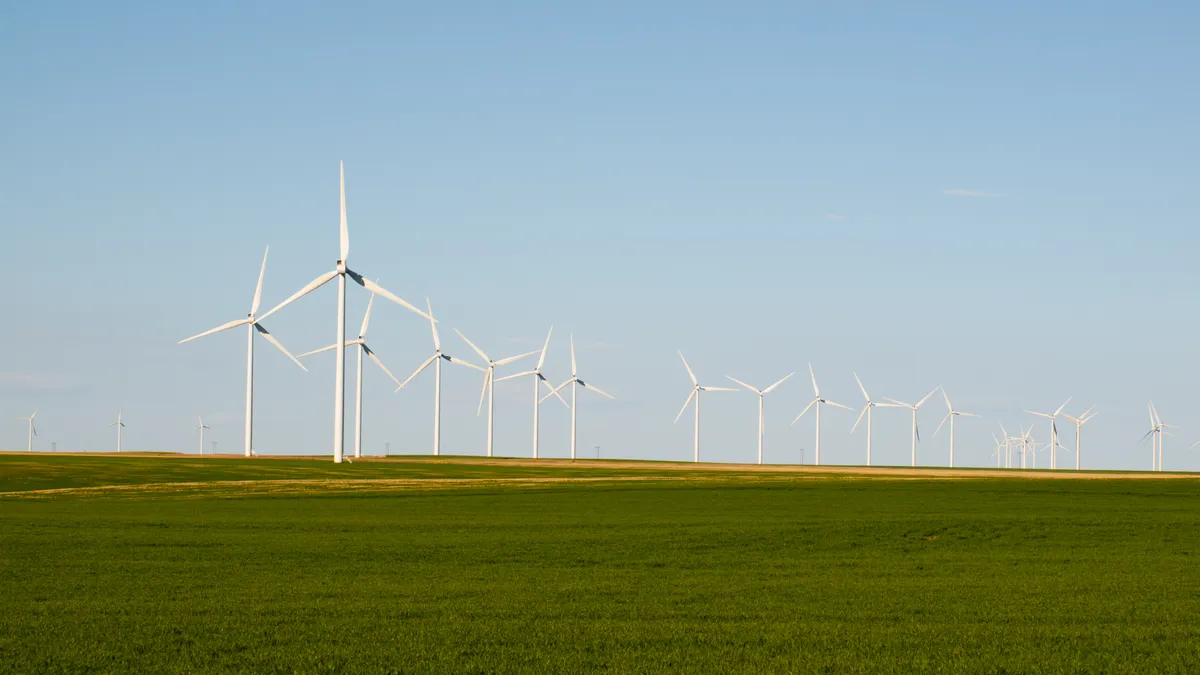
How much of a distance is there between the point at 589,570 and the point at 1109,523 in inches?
897

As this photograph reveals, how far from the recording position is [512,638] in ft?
57.1

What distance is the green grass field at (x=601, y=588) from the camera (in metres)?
16.1

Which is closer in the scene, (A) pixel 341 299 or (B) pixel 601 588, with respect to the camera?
(B) pixel 601 588

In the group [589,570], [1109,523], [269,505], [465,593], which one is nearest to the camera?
[465,593]

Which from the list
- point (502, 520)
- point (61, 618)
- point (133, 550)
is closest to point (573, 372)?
point (502, 520)

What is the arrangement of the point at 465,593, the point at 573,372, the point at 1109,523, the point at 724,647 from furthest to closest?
the point at 573,372, the point at 1109,523, the point at 465,593, the point at 724,647

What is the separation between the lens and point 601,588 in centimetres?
2389

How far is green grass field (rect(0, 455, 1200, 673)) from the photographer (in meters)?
16.1

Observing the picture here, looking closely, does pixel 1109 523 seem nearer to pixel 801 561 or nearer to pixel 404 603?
pixel 801 561

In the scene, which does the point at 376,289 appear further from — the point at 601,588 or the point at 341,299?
the point at 601,588

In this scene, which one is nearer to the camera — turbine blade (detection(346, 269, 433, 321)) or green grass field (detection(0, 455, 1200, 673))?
green grass field (detection(0, 455, 1200, 673))

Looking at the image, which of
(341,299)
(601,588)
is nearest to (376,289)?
(341,299)

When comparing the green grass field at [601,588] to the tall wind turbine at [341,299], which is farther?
the tall wind turbine at [341,299]

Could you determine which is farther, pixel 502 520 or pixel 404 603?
pixel 502 520
